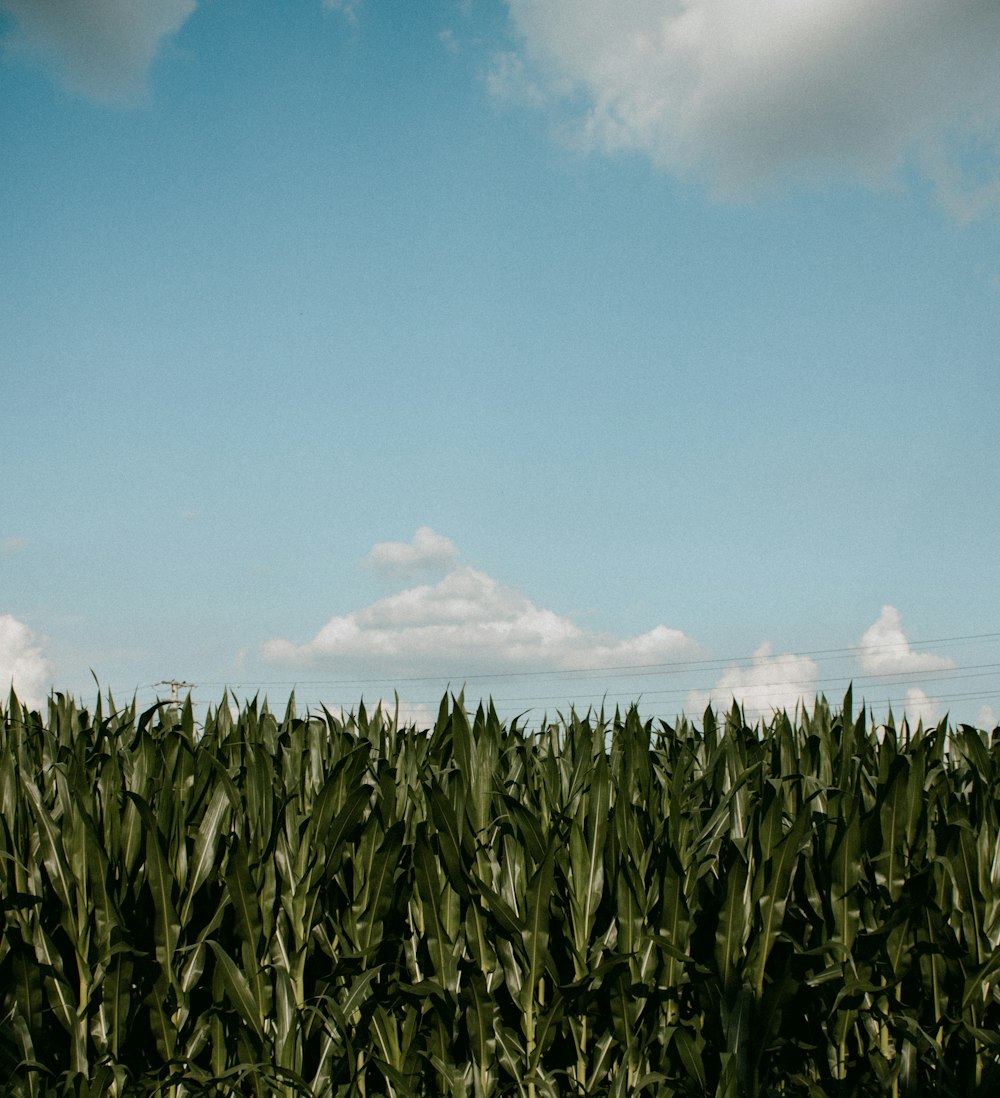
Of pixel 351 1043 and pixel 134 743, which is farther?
pixel 134 743

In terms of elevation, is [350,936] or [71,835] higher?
A: [71,835]

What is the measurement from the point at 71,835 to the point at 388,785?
1103mm

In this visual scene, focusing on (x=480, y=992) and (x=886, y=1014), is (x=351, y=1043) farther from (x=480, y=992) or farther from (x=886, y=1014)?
(x=886, y=1014)

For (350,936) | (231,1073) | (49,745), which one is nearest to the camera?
(231,1073)

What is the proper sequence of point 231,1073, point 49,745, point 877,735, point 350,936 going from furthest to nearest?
1. point 877,735
2. point 49,745
3. point 350,936
4. point 231,1073

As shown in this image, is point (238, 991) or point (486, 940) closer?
point (238, 991)

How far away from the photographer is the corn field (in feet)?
10.6

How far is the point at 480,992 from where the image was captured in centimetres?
323

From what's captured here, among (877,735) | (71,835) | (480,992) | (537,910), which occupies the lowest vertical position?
(480,992)

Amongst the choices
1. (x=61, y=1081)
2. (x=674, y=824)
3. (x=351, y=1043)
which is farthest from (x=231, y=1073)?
(x=674, y=824)

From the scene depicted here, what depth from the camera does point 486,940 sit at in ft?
11.0

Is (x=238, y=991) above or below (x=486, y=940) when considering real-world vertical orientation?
below

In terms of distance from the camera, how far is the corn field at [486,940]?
3.24 metres

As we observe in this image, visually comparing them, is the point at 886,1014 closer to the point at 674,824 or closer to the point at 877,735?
the point at 674,824
